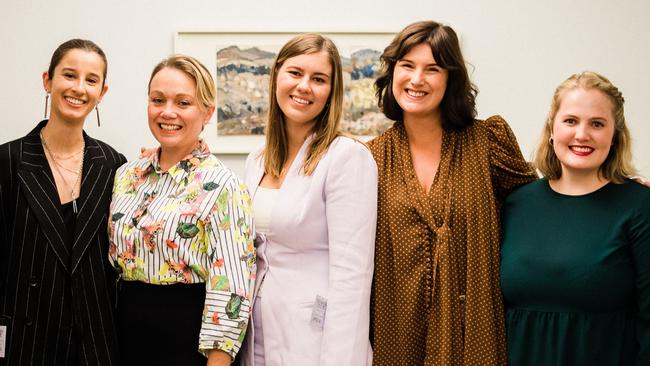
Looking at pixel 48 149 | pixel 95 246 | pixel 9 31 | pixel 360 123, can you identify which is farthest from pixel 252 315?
pixel 9 31

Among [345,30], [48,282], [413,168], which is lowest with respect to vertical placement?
[48,282]

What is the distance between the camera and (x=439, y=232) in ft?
5.67

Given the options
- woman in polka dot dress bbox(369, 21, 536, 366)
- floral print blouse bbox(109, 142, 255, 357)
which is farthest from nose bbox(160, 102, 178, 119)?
woman in polka dot dress bbox(369, 21, 536, 366)

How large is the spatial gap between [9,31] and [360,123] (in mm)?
1829

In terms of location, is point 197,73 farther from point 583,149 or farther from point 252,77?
point 252,77

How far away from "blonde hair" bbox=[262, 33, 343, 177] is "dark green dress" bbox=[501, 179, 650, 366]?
0.65 m

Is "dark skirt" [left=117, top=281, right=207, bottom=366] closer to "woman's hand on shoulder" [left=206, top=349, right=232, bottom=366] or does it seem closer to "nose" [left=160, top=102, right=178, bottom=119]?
"woman's hand on shoulder" [left=206, top=349, right=232, bottom=366]

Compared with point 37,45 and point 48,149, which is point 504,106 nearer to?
point 48,149

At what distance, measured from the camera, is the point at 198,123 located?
1.78 metres

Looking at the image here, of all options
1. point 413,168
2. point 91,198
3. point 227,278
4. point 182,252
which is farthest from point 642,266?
point 91,198

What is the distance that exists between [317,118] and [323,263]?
1.48 feet

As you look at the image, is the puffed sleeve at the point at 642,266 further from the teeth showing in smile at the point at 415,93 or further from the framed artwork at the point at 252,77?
the framed artwork at the point at 252,77

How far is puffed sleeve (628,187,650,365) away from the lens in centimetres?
160

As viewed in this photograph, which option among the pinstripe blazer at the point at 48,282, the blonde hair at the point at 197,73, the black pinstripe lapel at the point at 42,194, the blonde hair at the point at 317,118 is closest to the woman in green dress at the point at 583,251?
the blonde hair at the point at 317,118
